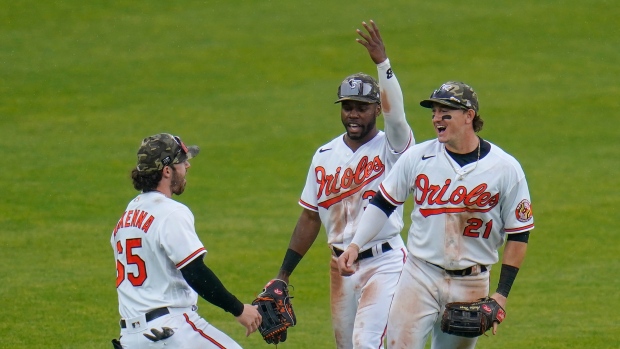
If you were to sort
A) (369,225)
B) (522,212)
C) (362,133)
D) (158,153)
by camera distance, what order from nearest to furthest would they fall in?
1. (158,153)
2. (522,212)
3. (369,225)
4. (362,133)

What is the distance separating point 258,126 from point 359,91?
38.0ft

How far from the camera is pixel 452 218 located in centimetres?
638

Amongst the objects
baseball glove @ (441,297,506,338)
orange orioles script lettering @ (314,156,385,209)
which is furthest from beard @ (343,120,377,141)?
baseball glove @ (441,297,506,338)

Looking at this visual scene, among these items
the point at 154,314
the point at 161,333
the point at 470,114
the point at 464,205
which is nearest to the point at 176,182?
the point at 154,314

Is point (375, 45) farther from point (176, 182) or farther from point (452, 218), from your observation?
point (176, 182)

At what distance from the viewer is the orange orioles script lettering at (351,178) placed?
7273 millimetres

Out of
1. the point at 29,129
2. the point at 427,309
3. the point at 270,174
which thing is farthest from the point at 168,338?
the point at 29,129

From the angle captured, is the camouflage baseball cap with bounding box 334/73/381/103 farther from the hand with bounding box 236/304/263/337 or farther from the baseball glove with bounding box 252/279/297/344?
the hand with bounding box 236/304/263/337

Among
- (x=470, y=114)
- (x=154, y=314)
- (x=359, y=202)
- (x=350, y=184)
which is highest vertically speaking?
(x=470, y=114)

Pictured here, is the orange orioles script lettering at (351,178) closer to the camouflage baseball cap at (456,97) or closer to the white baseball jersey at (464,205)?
the white baseball jersey at (464,205)

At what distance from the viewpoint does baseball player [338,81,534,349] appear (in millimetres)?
6348

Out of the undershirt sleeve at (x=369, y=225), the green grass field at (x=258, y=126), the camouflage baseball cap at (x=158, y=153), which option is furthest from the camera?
the green grass field at (x=258, y=126)

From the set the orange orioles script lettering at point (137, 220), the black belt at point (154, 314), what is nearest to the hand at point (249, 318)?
the black belt at point (154, 314)

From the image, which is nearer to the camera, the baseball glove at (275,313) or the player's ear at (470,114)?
the player's ear at (470,114)
